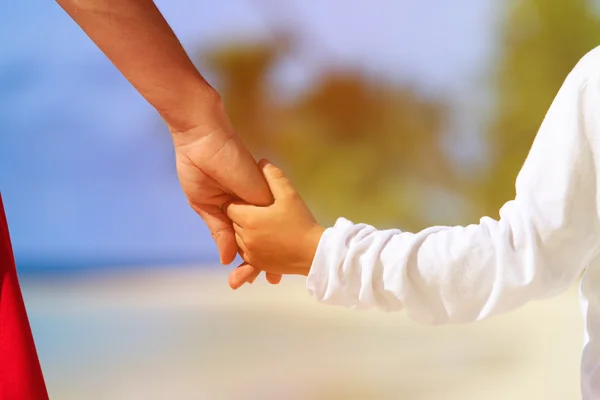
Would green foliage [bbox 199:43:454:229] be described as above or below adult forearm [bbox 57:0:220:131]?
above

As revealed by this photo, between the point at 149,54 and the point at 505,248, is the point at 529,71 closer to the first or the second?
the point at 149,54

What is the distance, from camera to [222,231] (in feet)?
2.48

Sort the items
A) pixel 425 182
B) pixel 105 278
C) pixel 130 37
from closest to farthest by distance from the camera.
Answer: pixel 130 37
pixel 105 278
pixel 425 182

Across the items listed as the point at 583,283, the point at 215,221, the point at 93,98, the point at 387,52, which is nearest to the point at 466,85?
the point at 387,52

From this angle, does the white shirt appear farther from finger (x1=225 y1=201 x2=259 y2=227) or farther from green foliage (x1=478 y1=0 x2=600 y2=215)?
green foliage (x1=478 y1=0 x2=600 y2=215)

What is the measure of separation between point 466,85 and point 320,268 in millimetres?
1618

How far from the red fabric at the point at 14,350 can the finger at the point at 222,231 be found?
22 cm

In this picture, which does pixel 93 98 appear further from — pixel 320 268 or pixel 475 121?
pixel 320 268

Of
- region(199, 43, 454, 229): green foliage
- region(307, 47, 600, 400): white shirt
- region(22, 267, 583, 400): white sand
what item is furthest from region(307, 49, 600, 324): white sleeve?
region(199, 43, 454, 229): green foliage

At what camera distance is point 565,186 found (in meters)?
0.48

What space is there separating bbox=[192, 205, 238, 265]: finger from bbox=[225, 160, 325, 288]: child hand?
19 millimetres

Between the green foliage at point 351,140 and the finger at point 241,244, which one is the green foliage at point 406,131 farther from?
the finger at point 241,244

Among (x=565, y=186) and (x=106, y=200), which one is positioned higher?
(x=106, y=200)

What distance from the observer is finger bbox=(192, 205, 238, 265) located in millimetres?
754
